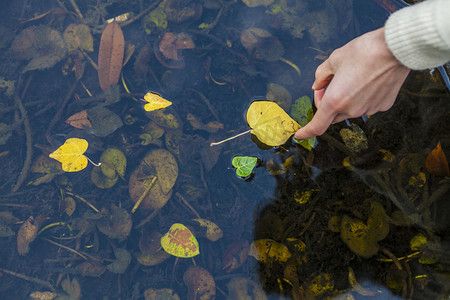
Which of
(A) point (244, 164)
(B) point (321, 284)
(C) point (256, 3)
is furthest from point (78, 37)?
(B) point (321, 284)

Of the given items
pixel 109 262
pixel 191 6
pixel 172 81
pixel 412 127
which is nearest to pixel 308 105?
pixel 412 127

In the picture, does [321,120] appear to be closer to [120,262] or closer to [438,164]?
[438,164]

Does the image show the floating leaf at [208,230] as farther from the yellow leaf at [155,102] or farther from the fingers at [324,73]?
the fingers at [324,73]

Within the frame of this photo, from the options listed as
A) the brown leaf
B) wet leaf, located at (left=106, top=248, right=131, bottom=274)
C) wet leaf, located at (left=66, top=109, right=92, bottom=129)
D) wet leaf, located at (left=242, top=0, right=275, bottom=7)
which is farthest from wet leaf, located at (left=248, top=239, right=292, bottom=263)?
wet leaf, located at (left=242, top=0, right=275, bottom=7)

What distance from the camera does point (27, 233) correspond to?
1.84 m

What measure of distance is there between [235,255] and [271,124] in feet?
2.71

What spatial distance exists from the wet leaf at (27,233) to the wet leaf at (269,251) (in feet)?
4.30

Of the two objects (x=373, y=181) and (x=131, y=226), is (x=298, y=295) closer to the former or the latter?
(x=373, y=181)

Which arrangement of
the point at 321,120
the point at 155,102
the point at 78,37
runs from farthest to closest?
the point at 78,37 < the point at 155,102 < the point at 321,120

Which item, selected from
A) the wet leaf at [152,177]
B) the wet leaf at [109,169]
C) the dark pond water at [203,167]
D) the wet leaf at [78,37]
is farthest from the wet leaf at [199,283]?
the wet leaf at [78,37]

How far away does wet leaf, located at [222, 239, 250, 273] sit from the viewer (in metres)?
1.80

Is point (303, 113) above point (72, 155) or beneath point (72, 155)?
above

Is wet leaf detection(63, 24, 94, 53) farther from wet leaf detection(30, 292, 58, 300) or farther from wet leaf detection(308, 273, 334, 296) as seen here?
wet leaf detection(308, 273, 334, 296)

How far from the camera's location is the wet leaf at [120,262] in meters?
1.81
